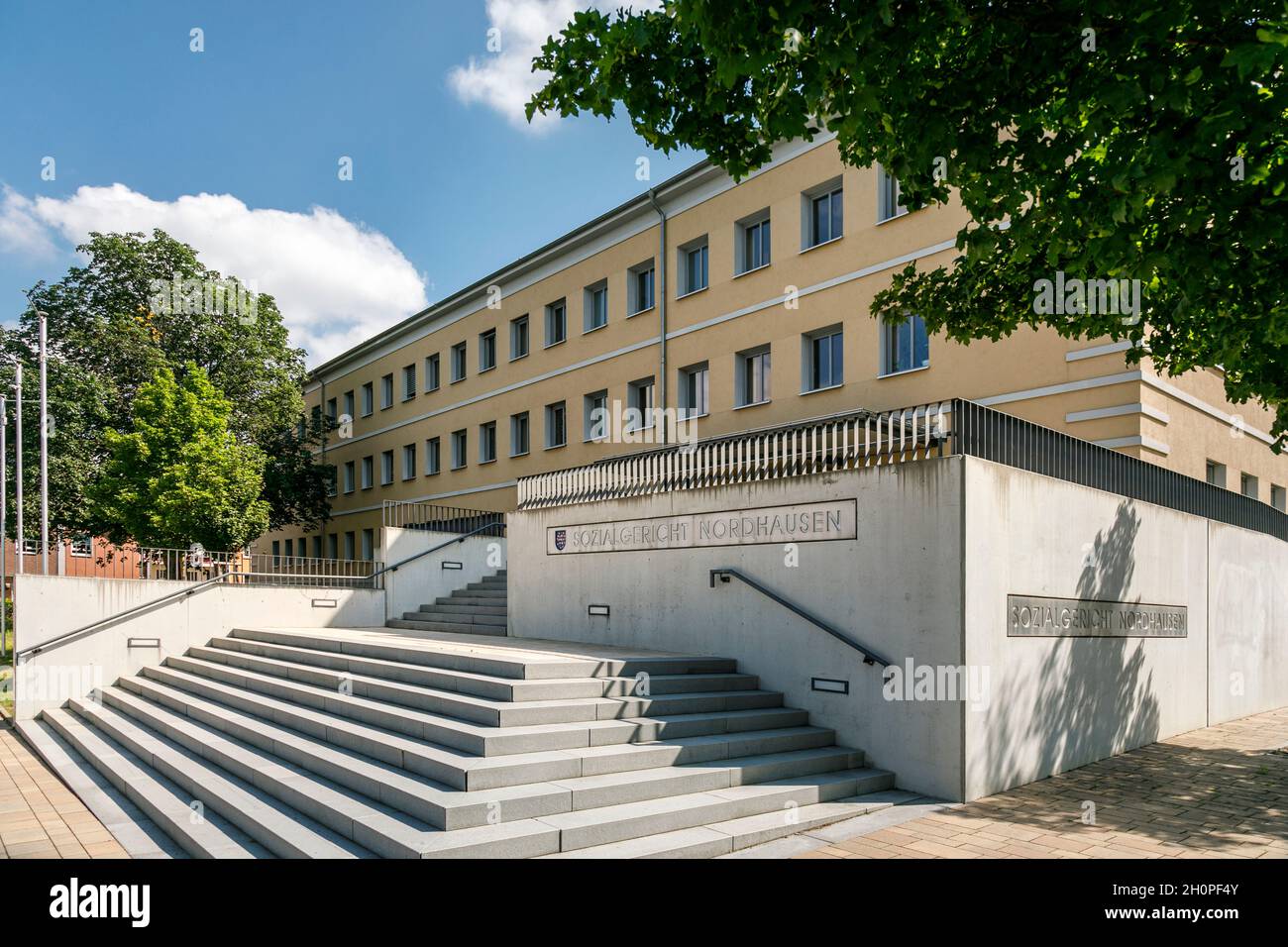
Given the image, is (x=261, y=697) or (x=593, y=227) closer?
(x=261, y=697)

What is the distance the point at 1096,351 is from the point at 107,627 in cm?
1752

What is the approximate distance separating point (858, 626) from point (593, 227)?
57.8 ft

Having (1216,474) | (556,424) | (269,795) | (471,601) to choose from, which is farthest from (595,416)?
(269,795)

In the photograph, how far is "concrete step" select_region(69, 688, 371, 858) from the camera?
6.89 m

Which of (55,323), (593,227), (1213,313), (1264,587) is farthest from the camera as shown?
(55,323)

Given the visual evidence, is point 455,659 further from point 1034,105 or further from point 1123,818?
point 1034,105

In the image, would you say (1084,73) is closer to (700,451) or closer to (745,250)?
(700,451)

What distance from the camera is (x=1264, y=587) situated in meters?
17.1

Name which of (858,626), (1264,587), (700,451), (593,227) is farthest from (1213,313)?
(593,227)

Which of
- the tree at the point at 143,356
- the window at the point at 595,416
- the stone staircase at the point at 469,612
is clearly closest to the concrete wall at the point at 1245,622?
the stone staircase at the point at 469,612

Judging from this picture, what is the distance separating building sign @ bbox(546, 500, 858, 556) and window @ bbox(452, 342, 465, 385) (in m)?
18.2

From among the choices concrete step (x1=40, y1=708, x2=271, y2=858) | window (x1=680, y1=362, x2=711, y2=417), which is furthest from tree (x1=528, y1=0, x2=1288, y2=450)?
window (x1=680, y1=362, x2=711, y2=417)

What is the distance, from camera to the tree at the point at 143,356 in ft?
98.4
